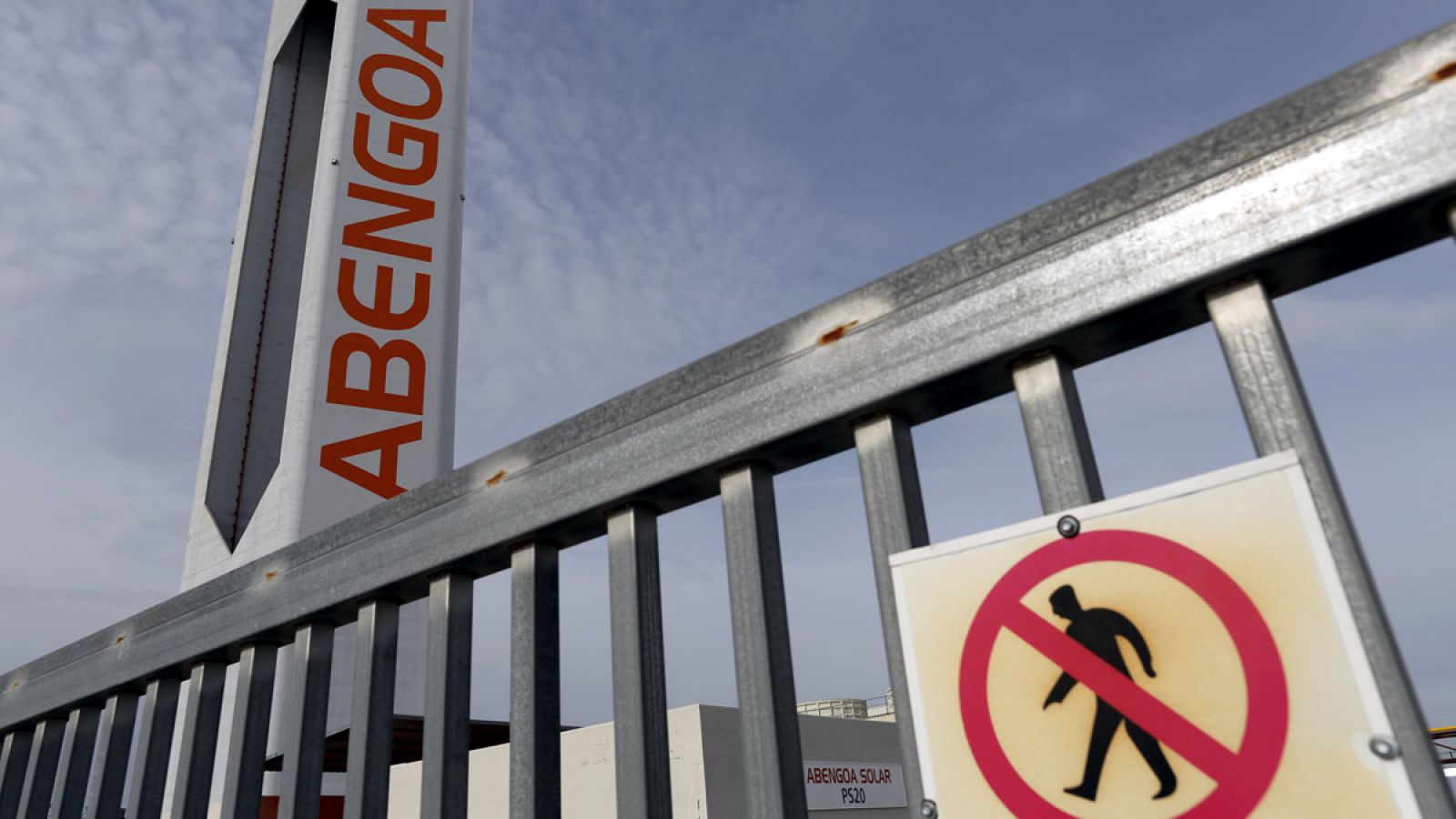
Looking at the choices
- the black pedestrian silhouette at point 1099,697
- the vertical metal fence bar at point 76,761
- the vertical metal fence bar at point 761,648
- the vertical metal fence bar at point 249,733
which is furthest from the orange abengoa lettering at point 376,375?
the black pedestrian silhouette at point 1099,697

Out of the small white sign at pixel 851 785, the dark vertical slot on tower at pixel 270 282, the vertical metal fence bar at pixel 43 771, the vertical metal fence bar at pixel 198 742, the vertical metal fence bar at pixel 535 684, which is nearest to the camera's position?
the vertical metal fence bar at pixel 535 684

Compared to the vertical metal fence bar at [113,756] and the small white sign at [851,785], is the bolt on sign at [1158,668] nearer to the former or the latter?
the vertical metal fence bar at [113,756]

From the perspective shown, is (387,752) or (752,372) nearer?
(752,372)

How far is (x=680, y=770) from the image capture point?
1308 cm

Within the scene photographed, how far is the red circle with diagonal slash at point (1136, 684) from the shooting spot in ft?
2.82

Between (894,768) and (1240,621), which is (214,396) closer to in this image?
(894,768)

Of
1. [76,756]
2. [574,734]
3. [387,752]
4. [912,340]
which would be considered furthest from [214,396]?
[912,340]

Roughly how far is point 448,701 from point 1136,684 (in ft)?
3.75

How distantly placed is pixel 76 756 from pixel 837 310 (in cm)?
233

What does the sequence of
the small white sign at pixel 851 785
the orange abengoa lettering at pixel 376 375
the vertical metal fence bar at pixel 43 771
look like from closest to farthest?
1. the vertical metal fence bar at pixel 43 771
2. the orange abengoa lettering at pixel 376 375
3. the small white sign at pixel 851 785

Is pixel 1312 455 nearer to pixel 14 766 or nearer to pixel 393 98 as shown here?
pixel 14 766

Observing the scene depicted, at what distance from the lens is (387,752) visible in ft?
5.61

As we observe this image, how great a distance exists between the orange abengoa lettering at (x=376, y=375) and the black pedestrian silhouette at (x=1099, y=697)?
38.7 feet

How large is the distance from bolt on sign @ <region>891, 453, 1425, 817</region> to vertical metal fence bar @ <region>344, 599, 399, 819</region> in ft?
3.59
